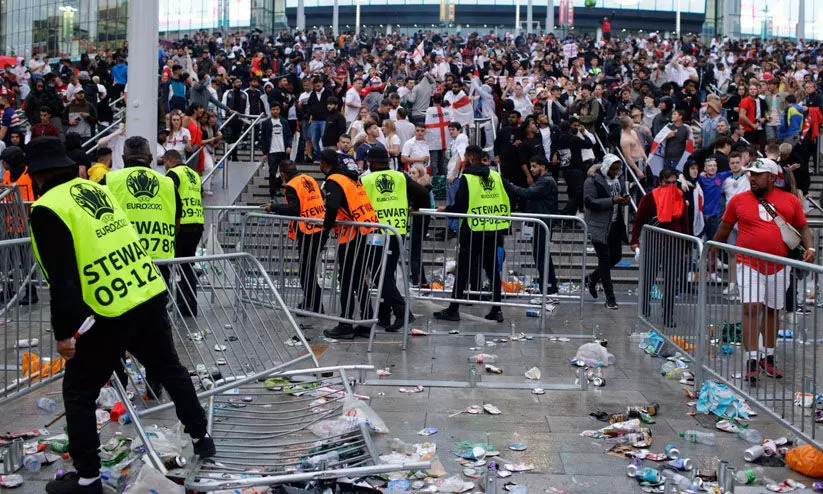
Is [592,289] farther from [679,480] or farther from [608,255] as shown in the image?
[679,480]

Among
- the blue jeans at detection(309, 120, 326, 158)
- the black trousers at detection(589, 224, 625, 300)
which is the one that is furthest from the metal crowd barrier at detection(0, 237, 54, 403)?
the blue jeans at detection(309, 120, 326, 158)

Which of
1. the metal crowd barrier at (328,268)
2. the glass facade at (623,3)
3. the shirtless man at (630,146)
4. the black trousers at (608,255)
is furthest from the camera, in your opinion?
the glass facade at (623,3)

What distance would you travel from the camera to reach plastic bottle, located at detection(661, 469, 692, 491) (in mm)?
5496

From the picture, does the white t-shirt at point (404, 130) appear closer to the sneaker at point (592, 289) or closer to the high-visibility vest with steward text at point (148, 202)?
the sneaker at point (592, 289)

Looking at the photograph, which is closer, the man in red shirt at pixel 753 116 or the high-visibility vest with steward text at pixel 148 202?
the high-visibility vest with steward text at pixel 148 202

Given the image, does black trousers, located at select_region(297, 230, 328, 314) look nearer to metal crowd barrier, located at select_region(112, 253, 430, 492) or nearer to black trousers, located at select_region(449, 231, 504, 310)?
metal crowd barrier, located at select_region(112, 253, 430, 492)

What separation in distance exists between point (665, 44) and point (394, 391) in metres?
29.2

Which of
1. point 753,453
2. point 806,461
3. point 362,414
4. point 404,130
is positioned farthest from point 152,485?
point 404,130

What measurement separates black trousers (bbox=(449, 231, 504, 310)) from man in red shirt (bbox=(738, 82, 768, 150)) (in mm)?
8401

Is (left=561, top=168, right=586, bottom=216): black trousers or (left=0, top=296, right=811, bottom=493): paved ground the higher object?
(left=561, top=168, right=586, bottom=216): black trousers

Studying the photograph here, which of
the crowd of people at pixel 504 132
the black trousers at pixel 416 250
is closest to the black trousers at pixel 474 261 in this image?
the crowd of people at pixel 504 132

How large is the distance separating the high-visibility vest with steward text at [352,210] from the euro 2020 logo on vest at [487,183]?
1656mm

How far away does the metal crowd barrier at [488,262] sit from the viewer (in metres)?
10.8

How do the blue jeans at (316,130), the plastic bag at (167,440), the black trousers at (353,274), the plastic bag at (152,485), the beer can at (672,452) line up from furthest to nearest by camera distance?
the blue jeans at (316,130)
the black trousers at (353,274)
the beer can at (672,452)
the plastic bag at (167,440)
the plastic bag at (152,485)
